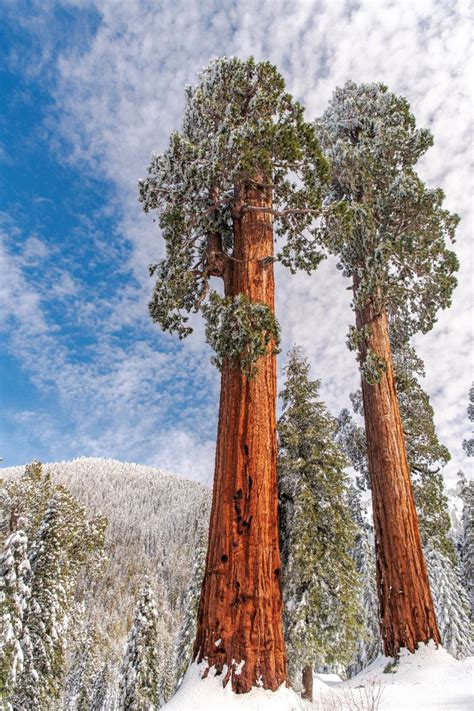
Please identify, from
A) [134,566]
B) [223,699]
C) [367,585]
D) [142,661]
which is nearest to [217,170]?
[223,699]

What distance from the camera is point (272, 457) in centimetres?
594

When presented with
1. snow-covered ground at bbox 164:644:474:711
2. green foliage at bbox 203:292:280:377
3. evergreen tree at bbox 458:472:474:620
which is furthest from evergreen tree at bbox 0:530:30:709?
evergreen tree at bbox 458:472:474:620

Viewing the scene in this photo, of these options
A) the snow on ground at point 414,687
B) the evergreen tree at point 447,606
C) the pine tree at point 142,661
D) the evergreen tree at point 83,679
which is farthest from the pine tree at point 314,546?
the evergreen tree at point 83,679

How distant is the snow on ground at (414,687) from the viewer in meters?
4.48

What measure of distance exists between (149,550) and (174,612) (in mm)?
46085

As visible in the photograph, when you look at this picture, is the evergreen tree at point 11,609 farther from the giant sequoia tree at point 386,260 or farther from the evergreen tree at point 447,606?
the evergreen tree at point 447,606

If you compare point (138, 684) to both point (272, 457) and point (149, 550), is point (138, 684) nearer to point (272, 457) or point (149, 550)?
point (272, 457)

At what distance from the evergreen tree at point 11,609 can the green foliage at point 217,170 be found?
45.9 ft

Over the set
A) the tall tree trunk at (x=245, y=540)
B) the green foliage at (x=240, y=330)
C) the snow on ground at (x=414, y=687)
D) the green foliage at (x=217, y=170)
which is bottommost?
the snow on ground at (x=414, y=687)

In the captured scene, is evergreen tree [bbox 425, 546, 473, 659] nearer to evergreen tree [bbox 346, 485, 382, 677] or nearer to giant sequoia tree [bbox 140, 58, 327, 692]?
evergreen tree [bbox 346, 485, 382, 677]

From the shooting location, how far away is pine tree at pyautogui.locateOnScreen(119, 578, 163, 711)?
2461 centimetres

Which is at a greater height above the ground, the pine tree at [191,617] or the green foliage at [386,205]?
the green foliage at [386,205]

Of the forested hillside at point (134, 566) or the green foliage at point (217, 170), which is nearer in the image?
the green foliage at point (217, 170)

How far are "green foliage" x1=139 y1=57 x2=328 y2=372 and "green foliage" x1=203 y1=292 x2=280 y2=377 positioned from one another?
4.24ft
